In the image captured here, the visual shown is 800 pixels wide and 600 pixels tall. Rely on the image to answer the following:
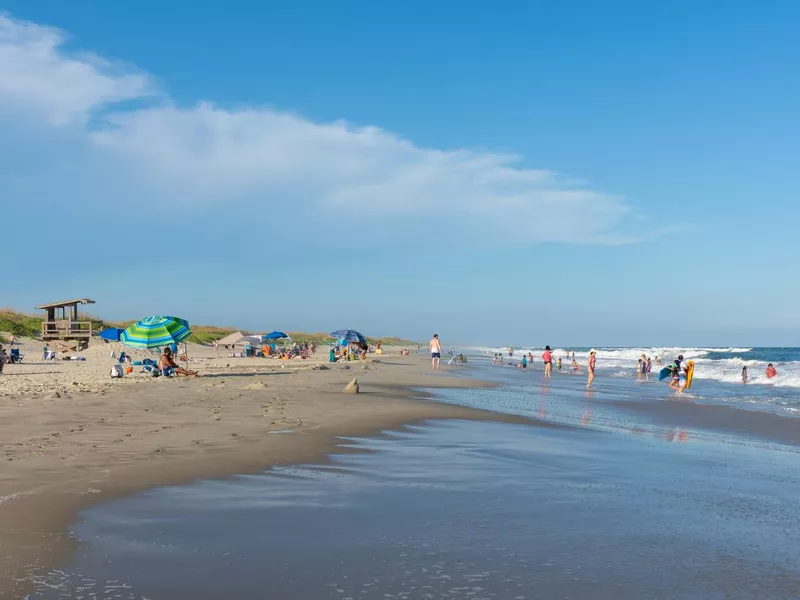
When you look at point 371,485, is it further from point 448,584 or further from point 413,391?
point 413,391

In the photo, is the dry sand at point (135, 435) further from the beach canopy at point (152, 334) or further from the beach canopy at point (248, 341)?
the beach canopy at point (248, 341)

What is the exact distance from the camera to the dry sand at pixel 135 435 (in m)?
5.74

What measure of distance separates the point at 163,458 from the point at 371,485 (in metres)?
3.12

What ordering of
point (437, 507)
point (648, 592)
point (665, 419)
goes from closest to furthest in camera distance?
point (648, 592) < point (437, 507) < point (665, 419)

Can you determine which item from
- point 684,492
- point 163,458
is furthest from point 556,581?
point 163,458

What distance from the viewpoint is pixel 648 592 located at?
4270 mm

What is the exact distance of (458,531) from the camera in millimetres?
5574

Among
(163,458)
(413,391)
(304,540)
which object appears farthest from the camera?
(413,391)

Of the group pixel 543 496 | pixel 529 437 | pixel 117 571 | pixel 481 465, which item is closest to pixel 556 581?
pixel 543 496

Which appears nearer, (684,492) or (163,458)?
(684,492)

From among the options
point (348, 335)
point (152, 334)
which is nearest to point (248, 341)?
point (348, 335)

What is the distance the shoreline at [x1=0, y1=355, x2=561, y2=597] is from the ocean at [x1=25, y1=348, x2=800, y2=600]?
37 cm

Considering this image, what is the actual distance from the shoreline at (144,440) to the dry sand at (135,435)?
2 centimetres

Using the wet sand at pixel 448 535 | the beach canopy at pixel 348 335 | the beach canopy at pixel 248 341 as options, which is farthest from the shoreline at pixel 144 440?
the beach canopy at pixel 248 341
